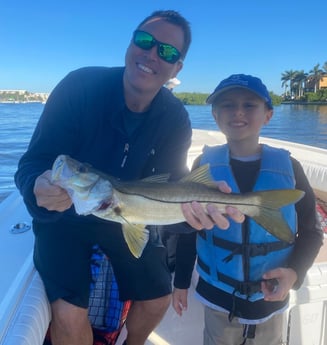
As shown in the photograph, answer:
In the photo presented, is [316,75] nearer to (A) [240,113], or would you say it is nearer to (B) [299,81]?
(B) [299,81]

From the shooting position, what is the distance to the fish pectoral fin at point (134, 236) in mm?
2100

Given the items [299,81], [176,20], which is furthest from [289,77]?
[176,20]

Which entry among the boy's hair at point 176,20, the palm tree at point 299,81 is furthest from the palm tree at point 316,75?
the boy's hair at point 176,20

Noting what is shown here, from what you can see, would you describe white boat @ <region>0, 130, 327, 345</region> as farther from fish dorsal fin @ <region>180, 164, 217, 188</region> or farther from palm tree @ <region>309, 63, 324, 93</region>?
palm tree @ <region>309, 63, 324, 93</region>

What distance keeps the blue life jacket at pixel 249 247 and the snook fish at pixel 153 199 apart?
0.95 feet

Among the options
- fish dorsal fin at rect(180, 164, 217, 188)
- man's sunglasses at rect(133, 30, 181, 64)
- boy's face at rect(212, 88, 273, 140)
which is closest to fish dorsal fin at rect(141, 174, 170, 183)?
fish dorsal fin at rect(180, 164, 217, 188)

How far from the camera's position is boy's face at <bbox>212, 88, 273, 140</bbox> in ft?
8.19

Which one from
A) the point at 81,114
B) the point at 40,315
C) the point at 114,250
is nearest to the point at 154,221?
the point at 114,250

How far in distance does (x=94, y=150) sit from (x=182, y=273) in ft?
3.42

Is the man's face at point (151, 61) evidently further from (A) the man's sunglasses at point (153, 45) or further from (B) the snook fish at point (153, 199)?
(B) the snook fish at point (153, 199)

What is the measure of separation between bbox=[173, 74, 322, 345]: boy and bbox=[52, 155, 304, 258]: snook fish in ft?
1.04

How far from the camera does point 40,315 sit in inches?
75.3

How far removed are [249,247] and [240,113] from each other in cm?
90

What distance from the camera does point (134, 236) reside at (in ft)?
6.91
